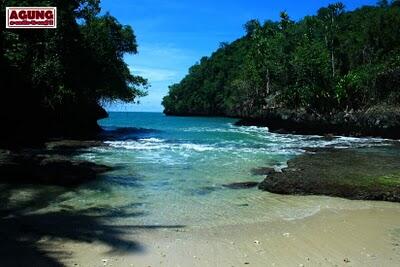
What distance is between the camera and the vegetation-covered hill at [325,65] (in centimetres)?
4941

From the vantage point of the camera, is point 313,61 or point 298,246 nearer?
point 298,246

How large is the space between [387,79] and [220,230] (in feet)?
141

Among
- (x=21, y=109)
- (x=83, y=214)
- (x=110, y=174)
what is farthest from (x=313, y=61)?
(x=83, y=214)

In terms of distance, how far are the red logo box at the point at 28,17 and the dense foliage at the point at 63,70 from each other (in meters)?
0.96

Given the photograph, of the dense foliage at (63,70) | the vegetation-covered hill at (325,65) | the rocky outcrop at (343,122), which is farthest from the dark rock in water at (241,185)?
the vegetation-covered hill at (325,65)

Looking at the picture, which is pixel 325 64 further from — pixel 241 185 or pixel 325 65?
pixel 241 185

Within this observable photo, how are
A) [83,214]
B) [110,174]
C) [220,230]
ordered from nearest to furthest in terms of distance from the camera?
1. [220,230]
2. [83,214]
3. [110,174]

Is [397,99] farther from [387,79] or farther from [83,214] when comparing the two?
[83,214]

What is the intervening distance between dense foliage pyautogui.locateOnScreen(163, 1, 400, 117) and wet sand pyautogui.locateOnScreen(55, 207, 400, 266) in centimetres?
3978

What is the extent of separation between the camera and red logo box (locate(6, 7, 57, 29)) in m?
18.9

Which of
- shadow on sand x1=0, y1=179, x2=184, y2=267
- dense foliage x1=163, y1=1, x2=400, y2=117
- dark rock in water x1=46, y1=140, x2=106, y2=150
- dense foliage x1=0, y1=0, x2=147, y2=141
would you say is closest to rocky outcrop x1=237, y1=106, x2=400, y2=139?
dense foliage x1=163, y1=1, x2=400, y2=117

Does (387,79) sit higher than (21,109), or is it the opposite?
(387,79)

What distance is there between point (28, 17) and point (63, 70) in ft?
32.2

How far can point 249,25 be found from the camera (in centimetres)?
10425
